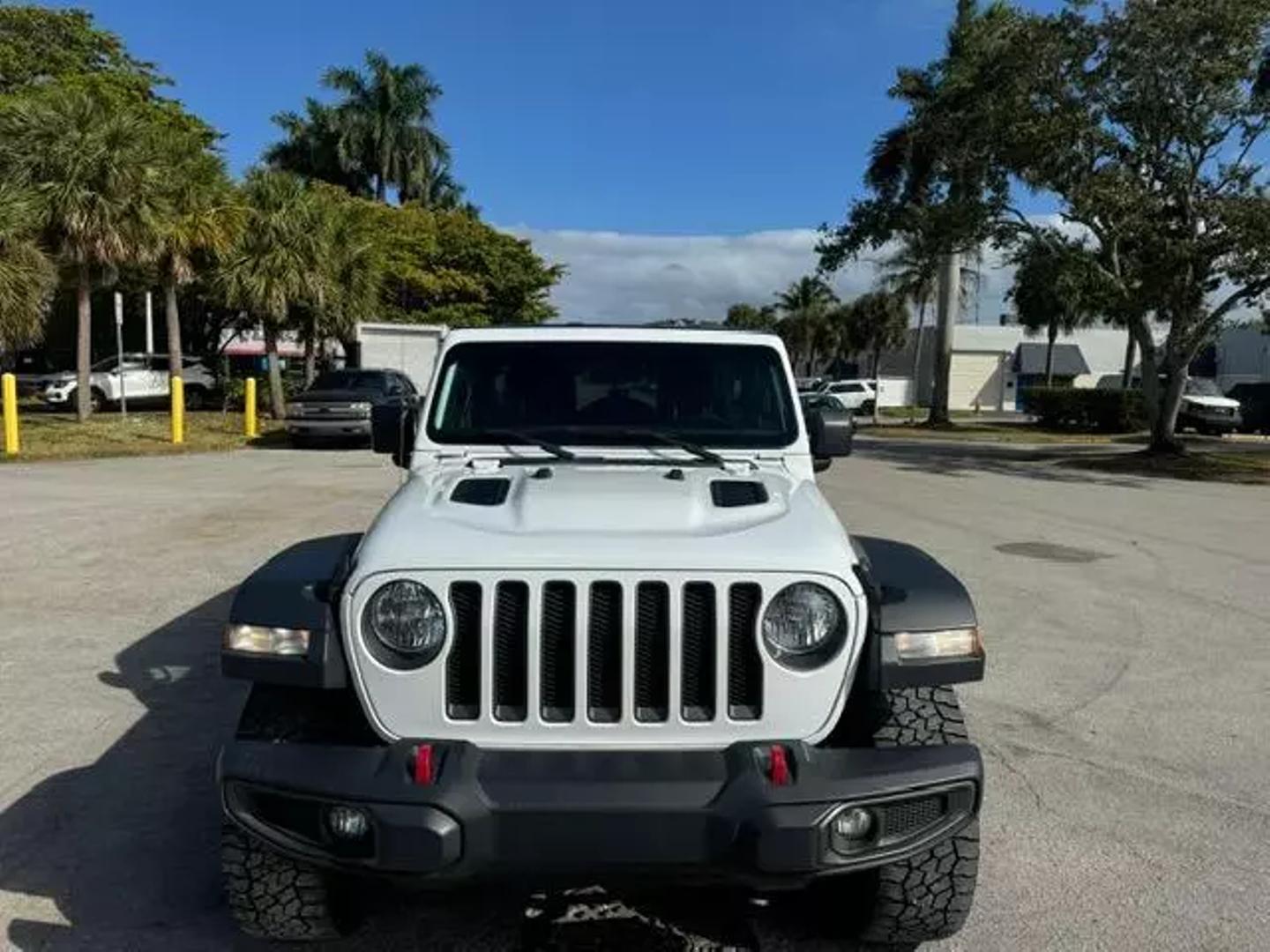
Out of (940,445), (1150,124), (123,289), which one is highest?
(1150,124)

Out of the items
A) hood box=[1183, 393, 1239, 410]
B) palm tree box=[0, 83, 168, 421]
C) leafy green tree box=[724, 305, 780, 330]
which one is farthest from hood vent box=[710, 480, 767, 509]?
leafy green tree box=[724, 305, 780, 330]

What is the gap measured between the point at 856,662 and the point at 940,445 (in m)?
26.6

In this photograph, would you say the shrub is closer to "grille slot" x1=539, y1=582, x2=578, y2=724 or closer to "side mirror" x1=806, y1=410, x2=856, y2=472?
"side mirror" x1=806, y1=410, x2=856, y2=472

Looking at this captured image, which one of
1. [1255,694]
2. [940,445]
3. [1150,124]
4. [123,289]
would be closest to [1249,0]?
[1150,124]

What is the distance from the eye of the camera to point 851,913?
3.38 metres

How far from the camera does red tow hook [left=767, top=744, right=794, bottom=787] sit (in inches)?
112

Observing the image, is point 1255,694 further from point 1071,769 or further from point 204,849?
point 204,849

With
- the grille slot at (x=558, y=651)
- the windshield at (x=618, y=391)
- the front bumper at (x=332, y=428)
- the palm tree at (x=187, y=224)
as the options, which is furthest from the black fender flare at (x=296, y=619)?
the palm tree at (x=187, y=224)

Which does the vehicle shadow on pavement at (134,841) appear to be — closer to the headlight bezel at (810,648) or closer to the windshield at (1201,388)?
the headlight bezel at (810,648)

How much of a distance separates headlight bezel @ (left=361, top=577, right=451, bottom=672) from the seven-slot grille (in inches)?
1.4

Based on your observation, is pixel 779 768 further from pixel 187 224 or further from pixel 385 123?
pixel 385 123

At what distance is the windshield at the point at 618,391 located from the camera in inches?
180

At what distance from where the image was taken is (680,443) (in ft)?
14.2

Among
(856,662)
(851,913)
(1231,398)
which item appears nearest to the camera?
(856,662)
